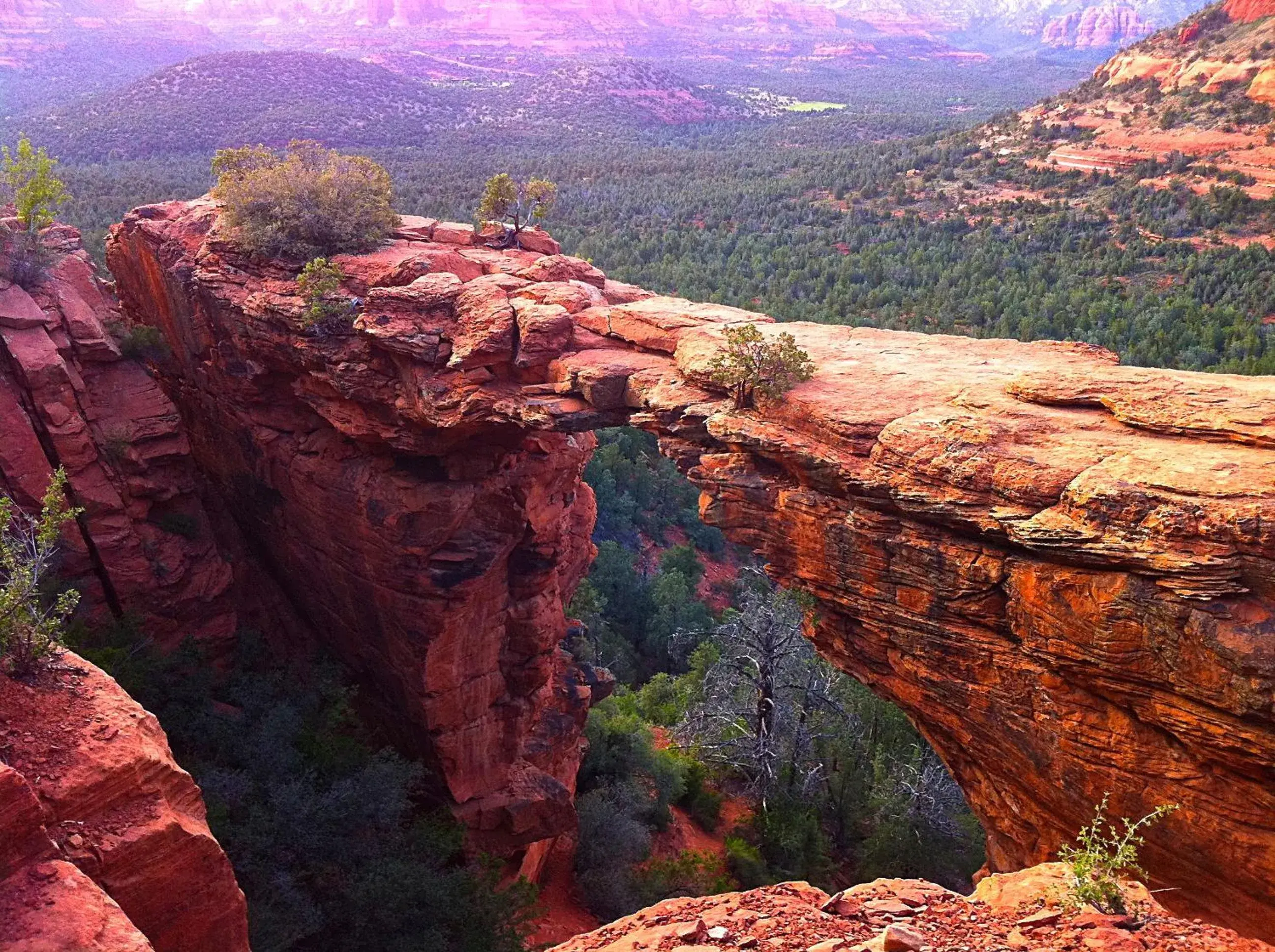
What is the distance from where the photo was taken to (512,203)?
57.3ft

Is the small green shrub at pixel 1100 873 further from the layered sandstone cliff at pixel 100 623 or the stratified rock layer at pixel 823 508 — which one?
the layered sandstone cliff at pixel 100 623

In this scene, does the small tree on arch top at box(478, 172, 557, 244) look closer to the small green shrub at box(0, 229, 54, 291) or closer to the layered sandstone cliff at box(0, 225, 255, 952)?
the layered sandstone cliff at box(0, 225, 255, 952)

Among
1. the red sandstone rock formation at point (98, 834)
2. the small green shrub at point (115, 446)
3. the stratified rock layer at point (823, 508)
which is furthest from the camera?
the small green shrub at point (115, 446)

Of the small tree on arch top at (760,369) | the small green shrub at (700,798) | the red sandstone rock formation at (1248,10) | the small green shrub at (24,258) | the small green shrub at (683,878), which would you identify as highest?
the red sandstone rock formation at (1248,10)

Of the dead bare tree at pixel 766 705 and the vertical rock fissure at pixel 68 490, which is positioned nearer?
the vertical rock fissure at pixel 68 490

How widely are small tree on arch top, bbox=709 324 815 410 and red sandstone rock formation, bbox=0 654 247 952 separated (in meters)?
6.73

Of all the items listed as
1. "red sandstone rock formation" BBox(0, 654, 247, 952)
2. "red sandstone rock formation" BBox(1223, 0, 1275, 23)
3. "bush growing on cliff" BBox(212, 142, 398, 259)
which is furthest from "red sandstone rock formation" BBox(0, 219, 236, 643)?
"red sandstone rock formation" BBox(1223, 0, 1275, 23)

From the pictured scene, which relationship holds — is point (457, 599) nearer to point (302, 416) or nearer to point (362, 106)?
point (302, 416)

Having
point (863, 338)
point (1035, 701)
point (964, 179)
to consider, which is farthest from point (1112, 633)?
point (964, 179)

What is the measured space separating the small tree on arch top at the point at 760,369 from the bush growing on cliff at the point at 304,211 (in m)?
7.96

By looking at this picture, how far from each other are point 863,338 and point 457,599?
7.97 metres

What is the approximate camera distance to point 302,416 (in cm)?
1645

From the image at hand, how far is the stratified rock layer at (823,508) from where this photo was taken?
7.56 meters

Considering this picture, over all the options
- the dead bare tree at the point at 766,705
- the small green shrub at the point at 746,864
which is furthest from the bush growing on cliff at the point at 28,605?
the small green shrub at the point at 746,864
